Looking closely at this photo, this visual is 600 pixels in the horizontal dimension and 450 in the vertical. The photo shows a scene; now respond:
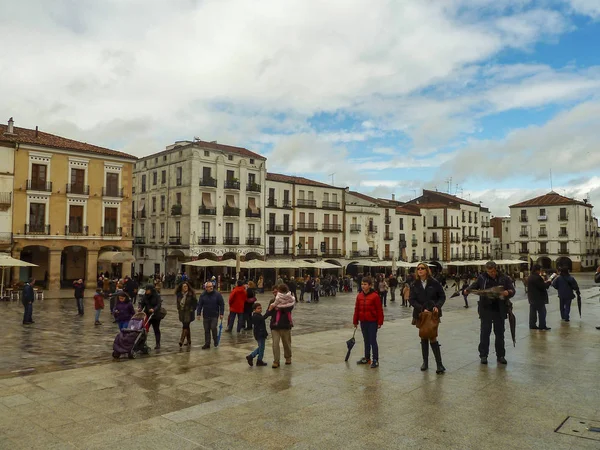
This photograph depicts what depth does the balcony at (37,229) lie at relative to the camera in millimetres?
33219

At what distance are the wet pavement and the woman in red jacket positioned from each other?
0.45 m

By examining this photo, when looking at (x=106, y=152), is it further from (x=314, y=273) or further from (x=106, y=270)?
(x=314, y=273)

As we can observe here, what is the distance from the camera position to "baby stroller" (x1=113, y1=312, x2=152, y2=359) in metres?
9.74

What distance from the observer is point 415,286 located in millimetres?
7969

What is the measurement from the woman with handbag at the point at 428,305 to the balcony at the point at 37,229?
32.7 meters

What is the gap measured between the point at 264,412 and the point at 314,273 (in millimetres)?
45840

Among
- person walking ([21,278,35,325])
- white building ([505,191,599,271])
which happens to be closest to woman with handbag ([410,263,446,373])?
person walking ([21,278,35,325])

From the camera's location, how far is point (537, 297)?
1255 centimetres

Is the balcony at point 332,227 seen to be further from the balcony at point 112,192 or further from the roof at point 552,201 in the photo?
the roof at point 552,201

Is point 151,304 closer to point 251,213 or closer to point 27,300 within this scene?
point 27,300

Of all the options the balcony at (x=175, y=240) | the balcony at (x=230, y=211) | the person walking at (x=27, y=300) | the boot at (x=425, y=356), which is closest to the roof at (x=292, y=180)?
the balcony at (x=230, y=211)

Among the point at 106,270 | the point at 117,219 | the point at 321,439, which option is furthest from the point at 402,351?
the point at 106,270

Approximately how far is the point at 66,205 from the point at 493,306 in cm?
3363

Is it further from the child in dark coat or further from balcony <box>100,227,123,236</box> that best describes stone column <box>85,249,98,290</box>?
the child in dark coat
